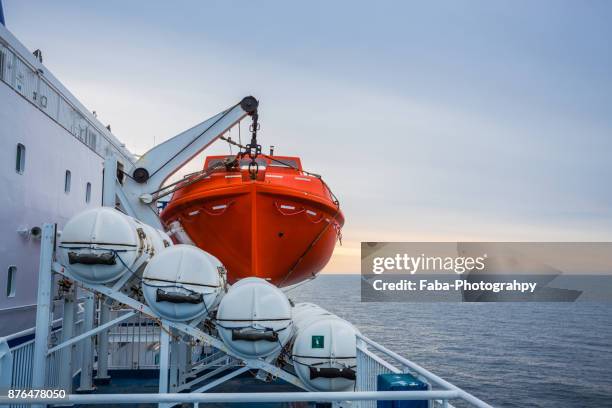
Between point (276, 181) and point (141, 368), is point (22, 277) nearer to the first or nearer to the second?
point (141, 368)

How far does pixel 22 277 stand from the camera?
31.8 ft

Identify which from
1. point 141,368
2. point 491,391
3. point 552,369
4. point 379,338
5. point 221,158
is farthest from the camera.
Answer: point 379,338

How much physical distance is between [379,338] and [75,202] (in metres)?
47.4

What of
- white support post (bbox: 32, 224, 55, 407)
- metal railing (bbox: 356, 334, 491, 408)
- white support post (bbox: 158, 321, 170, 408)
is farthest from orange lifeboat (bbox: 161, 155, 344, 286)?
metal railing (bbox: 356, 334, 491, 408)

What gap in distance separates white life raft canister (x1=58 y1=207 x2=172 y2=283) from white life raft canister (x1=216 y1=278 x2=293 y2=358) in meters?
1.52

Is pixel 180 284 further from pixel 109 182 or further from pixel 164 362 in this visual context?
pixel 109 182

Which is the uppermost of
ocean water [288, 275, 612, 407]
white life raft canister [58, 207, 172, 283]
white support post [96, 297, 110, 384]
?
white life raft canister [58, 207, 172, 283]

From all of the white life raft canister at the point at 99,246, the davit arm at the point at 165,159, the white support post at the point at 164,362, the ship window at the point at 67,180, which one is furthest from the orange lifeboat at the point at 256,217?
the white support post at the point at 164,362

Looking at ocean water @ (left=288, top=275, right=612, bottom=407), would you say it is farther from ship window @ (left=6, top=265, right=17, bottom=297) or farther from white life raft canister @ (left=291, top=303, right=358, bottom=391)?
ship window @ (left=6, top=265, right=17, bottom=297)

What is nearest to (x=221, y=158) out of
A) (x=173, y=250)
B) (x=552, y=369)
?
(x=173, y=250)

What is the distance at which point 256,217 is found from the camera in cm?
1044

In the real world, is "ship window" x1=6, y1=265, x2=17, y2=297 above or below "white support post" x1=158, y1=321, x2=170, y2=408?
above

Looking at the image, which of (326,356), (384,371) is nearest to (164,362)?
(326,356)

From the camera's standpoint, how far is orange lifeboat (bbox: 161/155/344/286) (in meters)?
10.5
